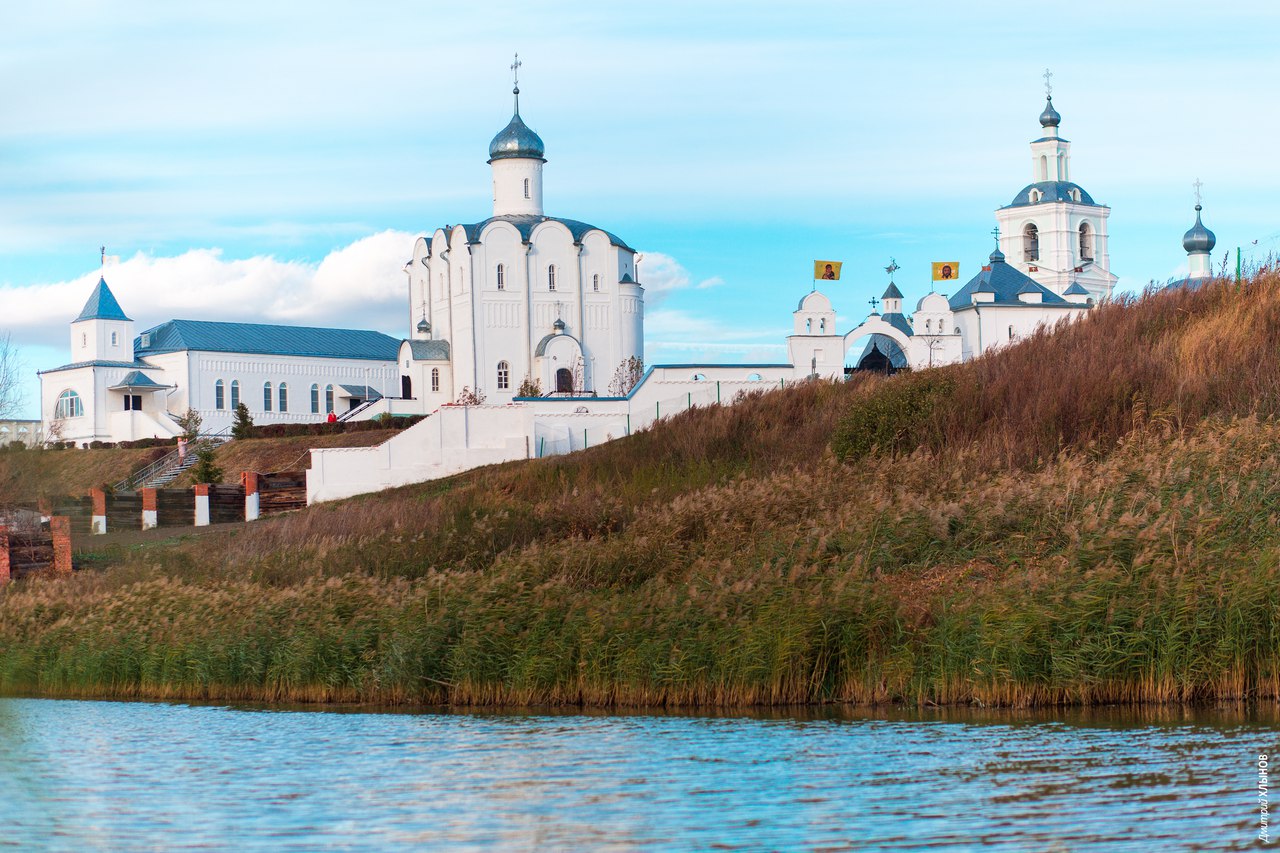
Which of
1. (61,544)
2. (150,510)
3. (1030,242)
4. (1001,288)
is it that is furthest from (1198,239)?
(61,544)

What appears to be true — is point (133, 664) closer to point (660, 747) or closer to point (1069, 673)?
point (660, 747)

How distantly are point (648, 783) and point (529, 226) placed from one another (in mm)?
→ 49251

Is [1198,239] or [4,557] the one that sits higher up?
[1198,239]

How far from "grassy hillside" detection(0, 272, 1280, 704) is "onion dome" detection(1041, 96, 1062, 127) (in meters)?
68.7

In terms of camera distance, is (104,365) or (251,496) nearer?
(251,496)

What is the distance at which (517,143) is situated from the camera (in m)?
57.1

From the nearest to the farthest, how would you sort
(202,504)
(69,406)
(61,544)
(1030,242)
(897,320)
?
1. (61,544)
2. (202,504)
3. (69,406)
4. (897,320)
5. (1030,242)

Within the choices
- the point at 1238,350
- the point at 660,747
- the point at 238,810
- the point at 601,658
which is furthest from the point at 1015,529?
the point at 238,810

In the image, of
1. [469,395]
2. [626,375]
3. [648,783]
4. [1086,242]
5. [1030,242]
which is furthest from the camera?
[1030,242]

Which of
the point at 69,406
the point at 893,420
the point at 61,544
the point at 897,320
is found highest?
the point at 897,320

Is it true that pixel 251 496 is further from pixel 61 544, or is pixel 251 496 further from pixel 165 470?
pixel 165 470

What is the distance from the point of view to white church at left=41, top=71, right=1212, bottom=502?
35.2 metres

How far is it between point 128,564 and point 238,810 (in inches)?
517

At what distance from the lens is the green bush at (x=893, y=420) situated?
2050cm
